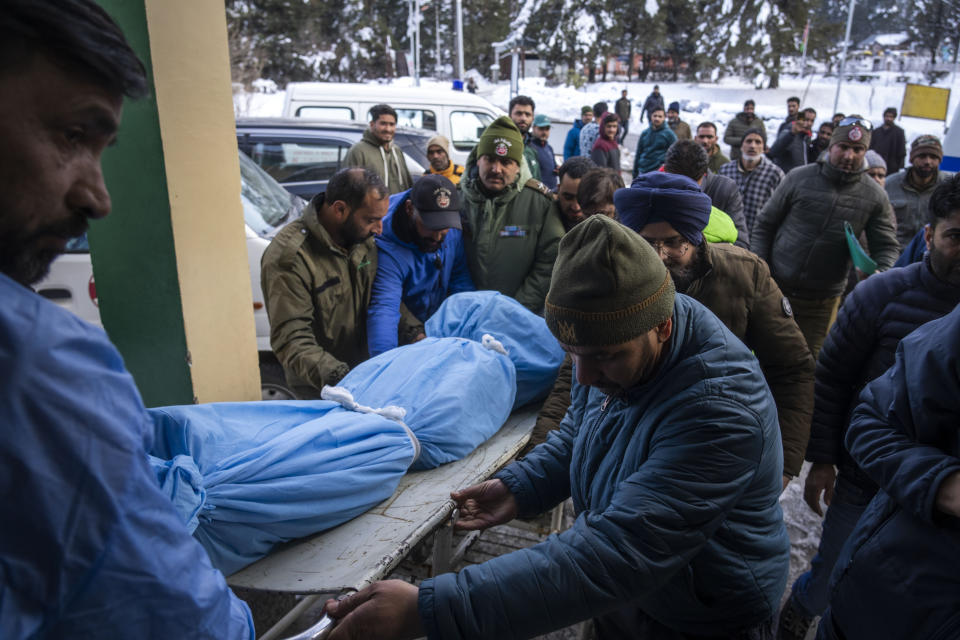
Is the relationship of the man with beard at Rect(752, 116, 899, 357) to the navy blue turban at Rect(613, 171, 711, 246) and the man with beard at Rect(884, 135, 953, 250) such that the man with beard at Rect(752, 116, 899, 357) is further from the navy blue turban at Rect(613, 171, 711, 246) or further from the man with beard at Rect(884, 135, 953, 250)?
the navy blue turban at Rect(613, 171, 711, 246)

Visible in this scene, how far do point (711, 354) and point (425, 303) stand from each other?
2.38 meters

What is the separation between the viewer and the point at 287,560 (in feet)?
6.13

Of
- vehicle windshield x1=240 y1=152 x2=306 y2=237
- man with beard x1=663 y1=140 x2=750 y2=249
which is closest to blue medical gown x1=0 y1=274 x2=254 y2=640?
man with beard x1=663 y1=140 x2=750 y2=249

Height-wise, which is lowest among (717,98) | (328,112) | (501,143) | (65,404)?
(65,404)

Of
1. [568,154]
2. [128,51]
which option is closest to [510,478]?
[128,51]

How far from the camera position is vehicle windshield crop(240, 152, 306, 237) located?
15.4 ft

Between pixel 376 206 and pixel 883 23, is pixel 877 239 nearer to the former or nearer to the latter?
pixel 376 206

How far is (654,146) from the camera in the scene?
1000 cm

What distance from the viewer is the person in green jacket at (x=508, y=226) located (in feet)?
12.2

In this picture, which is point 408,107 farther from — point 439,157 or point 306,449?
point 306,449

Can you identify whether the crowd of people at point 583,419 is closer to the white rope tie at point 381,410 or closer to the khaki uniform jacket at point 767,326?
the khaki uniform jacket at point 767,326

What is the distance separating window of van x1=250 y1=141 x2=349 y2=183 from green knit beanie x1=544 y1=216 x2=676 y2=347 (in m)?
5.74

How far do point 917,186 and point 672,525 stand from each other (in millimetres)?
5453

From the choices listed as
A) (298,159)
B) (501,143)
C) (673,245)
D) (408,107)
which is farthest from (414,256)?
(408,107)
